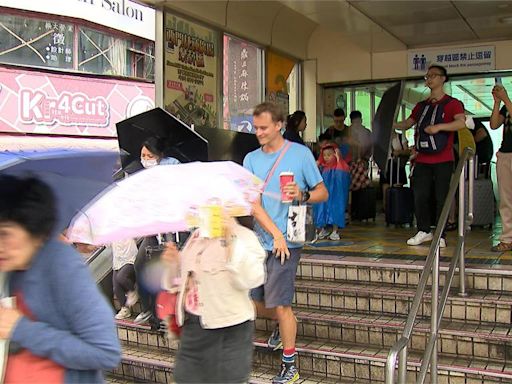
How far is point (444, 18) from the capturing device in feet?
24.8

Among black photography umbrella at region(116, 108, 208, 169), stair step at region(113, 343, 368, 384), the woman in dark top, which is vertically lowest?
stair step at region(113, 343, 368, 384)

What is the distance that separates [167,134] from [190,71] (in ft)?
Answer: 10.8

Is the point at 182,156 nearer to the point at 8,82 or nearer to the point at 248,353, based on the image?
the point at 248,353

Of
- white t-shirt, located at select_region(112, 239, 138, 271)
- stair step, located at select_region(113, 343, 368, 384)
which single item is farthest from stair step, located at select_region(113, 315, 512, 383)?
white t-shirt, located at select_region(112, 239, 138, 271)

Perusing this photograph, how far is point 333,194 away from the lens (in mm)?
7129

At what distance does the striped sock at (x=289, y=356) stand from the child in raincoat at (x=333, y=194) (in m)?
3.29

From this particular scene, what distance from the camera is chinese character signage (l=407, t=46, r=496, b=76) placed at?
8797mm

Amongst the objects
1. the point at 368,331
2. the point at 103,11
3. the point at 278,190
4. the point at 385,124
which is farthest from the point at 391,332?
the point at 103,11

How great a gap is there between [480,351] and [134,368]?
248cm

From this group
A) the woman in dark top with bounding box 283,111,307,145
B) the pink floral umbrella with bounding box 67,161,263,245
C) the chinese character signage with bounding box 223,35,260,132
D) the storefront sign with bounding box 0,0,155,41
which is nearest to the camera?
the pink floral umbrella with bounding box 67,161,263,245

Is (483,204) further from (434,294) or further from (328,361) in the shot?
(434,294)

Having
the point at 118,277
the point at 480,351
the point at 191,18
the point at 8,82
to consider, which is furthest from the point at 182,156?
the point at 8,82

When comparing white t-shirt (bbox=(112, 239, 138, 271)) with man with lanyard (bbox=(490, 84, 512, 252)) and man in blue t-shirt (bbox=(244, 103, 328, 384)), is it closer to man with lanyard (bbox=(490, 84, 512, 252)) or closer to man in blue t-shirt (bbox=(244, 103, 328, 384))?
man in blue t-shirt (bbox=(244, 103, 328, 384))

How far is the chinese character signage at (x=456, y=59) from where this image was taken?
346 inches
